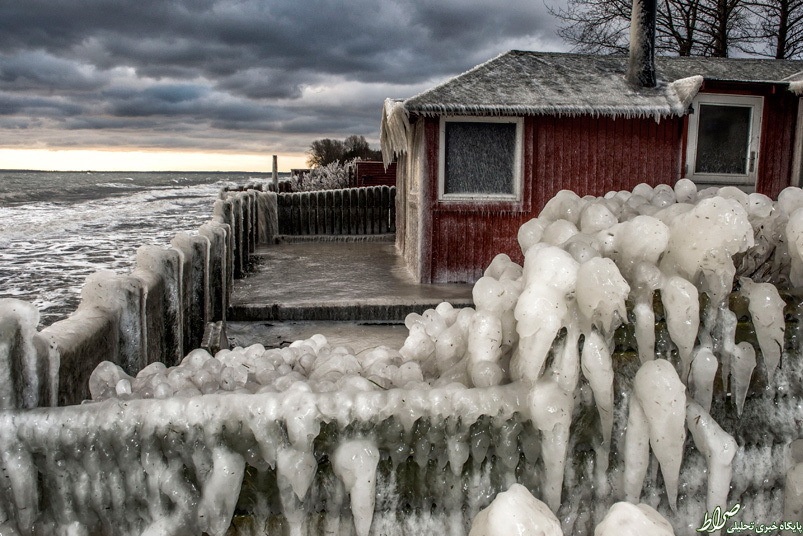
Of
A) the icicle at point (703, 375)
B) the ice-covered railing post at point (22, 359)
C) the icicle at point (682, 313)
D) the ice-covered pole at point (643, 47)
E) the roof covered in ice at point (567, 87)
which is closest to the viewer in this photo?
the ice-covered railing post at point (22, 359)

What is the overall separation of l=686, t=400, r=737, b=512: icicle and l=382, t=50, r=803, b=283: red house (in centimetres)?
596

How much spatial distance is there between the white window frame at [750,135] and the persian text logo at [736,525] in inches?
281

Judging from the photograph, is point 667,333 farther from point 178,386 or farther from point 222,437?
point 178,386

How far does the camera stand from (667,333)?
9.94 ft

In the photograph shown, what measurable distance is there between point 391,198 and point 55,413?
44.6ft

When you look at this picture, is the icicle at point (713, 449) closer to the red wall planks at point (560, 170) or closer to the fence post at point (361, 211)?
the red wall planks at point (560, 170)

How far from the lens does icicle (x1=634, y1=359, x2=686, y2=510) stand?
2766 mm

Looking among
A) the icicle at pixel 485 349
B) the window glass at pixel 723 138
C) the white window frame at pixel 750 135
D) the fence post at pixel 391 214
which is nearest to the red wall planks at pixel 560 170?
the white window frame at pixel 750 135

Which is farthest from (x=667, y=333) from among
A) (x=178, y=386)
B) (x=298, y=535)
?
(x=178, y=386)

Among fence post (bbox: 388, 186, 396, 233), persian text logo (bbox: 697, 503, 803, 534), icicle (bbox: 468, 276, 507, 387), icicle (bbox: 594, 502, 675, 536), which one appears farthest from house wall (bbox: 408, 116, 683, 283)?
fence post (bbox: 388, 186, 396, 233)

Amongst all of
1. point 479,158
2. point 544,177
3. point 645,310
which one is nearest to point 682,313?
point 645,310

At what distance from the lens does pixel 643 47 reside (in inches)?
364

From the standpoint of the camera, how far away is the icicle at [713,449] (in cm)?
285

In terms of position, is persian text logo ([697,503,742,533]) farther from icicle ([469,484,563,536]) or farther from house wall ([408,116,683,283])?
house wall ([408,116,683,283])
